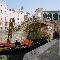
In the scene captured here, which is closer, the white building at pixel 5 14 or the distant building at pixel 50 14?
the distant building at pixel 50 14

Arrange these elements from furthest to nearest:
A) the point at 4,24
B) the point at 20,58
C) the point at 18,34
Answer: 1. the point at 4,24
2. the point at 18,34
3. the point at 20,58

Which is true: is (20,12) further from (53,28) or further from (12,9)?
(53,28)

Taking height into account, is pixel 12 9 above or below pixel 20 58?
above

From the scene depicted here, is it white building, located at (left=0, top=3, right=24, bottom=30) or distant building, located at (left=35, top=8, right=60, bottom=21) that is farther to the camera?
white building, located at (left=0, top=3, right=24, bottom=30)

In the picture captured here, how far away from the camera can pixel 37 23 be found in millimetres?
19609

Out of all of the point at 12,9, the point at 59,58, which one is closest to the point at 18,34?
the point at 12,9

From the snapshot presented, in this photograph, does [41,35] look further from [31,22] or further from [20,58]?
[20,58]

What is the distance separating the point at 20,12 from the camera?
26.4 meters

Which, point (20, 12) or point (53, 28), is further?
point (20, 12)

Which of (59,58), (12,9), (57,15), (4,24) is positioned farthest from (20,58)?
(12,9)

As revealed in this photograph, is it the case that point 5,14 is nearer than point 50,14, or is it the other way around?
point 50,14

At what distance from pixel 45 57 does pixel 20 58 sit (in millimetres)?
4078

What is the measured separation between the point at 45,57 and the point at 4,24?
18678 millimetres

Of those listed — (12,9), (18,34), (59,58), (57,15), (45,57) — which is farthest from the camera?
(12,9)
